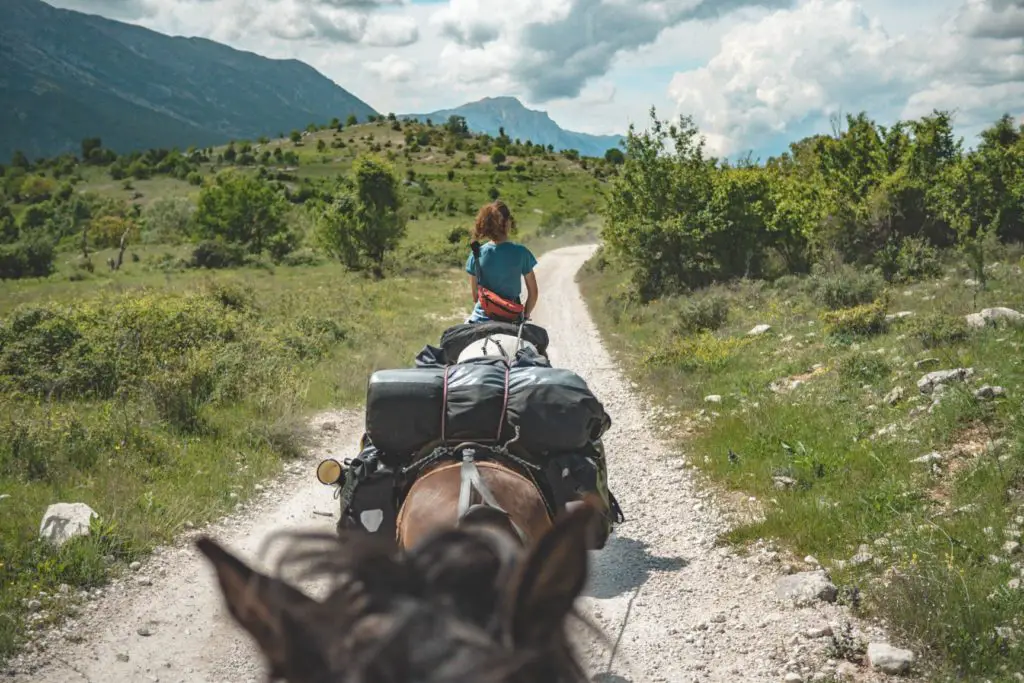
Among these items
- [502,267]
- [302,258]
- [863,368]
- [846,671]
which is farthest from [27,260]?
[846,671]

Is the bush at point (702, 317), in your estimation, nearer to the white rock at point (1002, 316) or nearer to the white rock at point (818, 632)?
the white rock at point (1002, 316)

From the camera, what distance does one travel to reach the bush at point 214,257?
138ft

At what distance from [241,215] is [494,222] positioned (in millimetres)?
45786

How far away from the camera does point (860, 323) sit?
12.4 m

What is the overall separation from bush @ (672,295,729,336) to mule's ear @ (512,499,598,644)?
51.6 feet

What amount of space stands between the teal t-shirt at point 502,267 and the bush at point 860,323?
23.8 feet

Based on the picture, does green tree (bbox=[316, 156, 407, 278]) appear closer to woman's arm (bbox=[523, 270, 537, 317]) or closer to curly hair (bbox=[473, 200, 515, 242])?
woman's arm (bbox=[523, 270, 537, 317])

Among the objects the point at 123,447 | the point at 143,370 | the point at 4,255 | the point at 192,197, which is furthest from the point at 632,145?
the point at 192,197

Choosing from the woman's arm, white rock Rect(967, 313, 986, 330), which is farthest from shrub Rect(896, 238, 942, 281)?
the woman's arm

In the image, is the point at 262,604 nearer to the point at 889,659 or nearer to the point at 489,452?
the point at 489,452

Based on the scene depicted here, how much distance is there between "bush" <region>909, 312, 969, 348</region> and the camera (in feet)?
33.1

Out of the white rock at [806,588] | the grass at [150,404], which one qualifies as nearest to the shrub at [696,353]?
the grass at [150,404]

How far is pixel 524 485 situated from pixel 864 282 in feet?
45.5

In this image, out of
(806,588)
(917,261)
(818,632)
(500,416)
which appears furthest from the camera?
(917,261)
